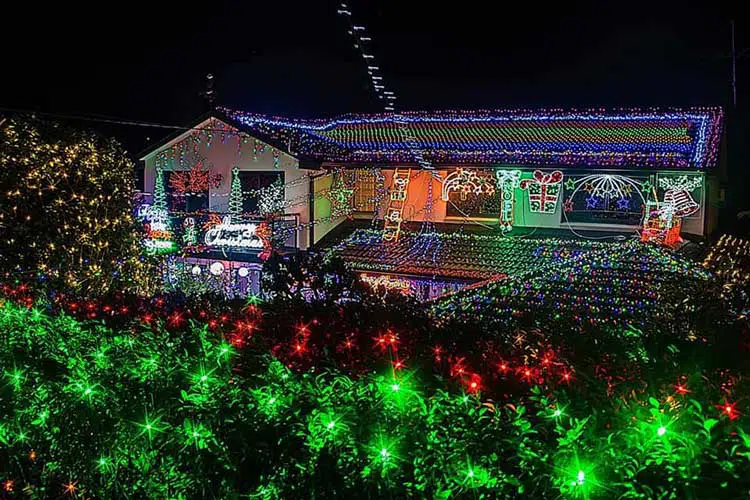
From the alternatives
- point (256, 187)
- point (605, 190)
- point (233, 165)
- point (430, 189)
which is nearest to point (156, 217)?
point (233, 165)

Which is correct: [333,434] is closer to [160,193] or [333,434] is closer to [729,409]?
[729,409]

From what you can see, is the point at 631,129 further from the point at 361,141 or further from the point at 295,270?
the point at 295,270

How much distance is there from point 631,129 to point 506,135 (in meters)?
3.49

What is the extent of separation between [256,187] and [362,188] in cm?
316

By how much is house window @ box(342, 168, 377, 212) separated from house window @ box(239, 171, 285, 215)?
2014 mm

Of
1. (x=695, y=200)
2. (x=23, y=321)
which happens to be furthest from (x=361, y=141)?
(x=23, y=321)

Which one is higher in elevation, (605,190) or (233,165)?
(233,165)

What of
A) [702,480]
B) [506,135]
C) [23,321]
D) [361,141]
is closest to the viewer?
[702,480]

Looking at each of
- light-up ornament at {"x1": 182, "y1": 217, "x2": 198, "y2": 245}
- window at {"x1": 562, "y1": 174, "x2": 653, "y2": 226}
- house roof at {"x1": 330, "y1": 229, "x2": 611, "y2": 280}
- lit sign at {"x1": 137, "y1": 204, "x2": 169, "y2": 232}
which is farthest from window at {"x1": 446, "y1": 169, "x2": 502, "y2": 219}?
lit sign at {"x1": 137, "y1": 204, "x2": 169, "y2": 232}

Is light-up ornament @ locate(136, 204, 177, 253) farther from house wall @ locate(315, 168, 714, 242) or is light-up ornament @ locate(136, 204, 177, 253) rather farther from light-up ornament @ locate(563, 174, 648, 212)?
light-up ornament @ locate(563, 174, 648, 212)

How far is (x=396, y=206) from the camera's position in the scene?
639 inches

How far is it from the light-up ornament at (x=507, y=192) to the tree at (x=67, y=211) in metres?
8.75

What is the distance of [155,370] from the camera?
12.7 feet

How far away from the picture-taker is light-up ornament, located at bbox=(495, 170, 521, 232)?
1509cm
